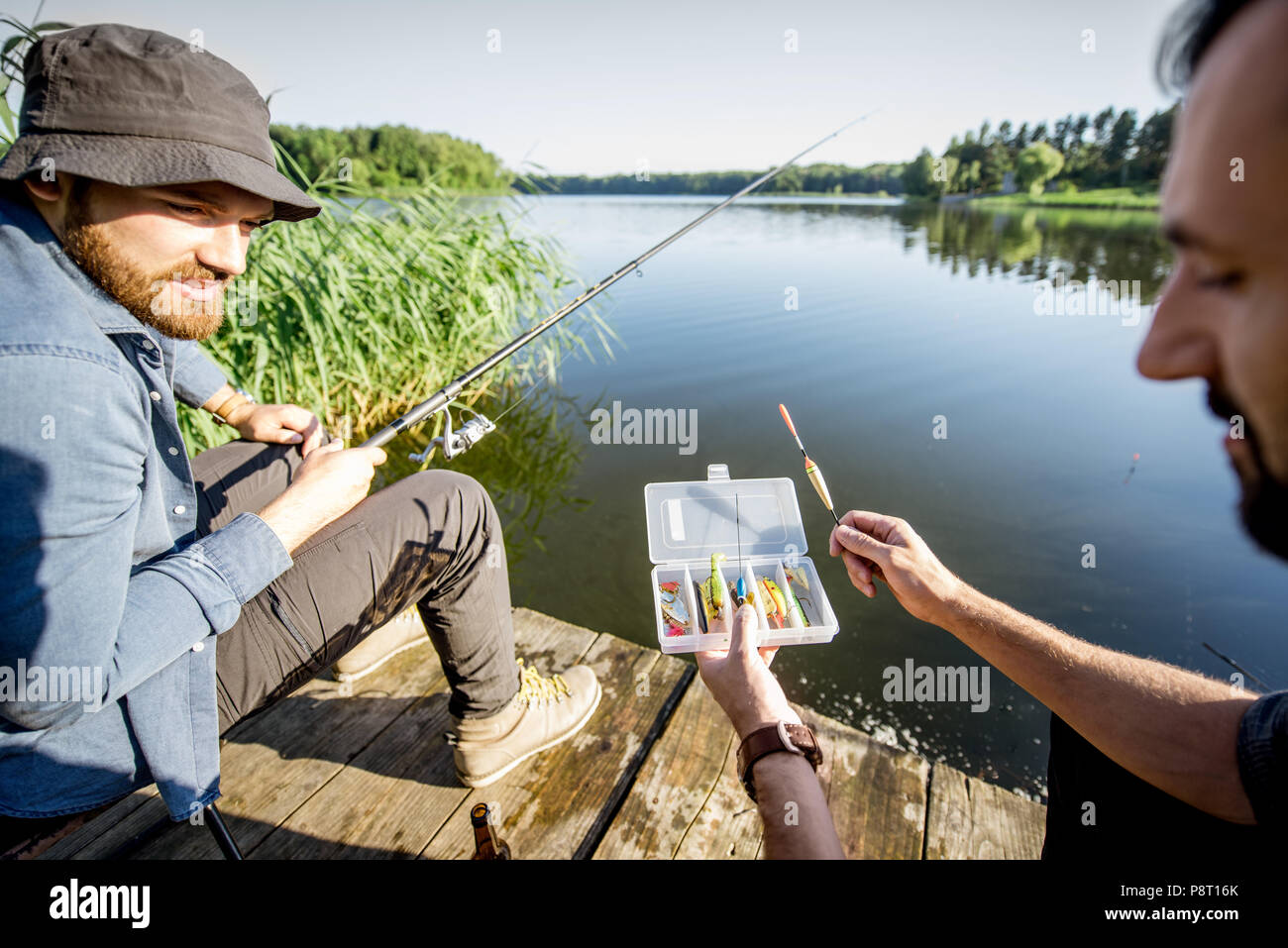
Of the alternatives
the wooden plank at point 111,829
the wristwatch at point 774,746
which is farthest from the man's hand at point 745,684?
the wooden plank at point 111,829

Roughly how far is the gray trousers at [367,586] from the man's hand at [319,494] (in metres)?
0.10

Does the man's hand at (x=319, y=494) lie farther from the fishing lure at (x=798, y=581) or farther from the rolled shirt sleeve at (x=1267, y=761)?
the rolled shirt sleeve at (x=1267, y=761)

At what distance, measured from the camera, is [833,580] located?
12.0ft

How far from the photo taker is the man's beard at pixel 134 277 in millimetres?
1164

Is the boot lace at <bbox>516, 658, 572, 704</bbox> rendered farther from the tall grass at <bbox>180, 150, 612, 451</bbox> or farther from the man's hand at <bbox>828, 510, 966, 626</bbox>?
the tall grass at <bbox>180, 150, 612, 451</bbox>

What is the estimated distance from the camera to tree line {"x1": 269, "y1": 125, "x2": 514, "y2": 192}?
16.1 ft

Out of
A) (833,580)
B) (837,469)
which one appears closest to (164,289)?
(833,580)

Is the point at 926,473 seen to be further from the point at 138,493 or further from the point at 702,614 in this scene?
the point at 138,493

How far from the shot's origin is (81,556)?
3.27ft

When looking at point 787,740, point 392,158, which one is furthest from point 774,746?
point 392,158

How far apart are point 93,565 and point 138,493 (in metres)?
0.18

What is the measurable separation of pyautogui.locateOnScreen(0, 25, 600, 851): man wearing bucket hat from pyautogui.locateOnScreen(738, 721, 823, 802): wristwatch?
939 millimetres
